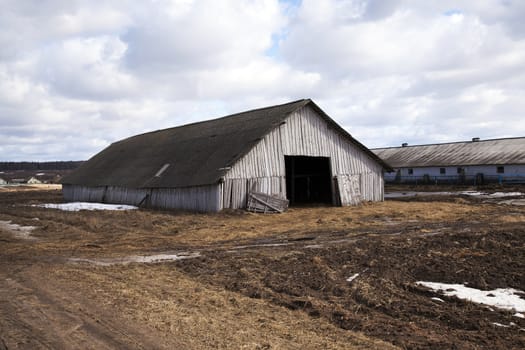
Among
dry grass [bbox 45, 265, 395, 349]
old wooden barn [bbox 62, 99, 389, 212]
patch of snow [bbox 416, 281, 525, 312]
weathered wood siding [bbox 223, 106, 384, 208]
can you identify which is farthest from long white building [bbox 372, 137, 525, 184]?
dry grass [bbox 45, 265, 395, 349]

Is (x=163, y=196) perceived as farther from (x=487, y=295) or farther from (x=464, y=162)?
(x=464, y=162)

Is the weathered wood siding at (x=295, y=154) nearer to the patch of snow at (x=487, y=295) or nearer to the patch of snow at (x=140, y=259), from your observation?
the patch of snow at (x=140, y=259)

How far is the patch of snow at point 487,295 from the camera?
339 inches

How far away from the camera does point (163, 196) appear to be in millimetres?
30781

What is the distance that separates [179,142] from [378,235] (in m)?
24.4

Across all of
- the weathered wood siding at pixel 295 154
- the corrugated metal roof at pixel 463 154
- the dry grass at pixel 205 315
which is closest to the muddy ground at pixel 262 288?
the dry grass at pixel 205 315

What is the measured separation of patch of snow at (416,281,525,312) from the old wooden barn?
17288 mm

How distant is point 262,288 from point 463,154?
5693 centimetres

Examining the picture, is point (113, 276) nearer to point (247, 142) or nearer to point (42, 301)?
point (42, 301)

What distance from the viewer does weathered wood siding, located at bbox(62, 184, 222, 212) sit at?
26739mm

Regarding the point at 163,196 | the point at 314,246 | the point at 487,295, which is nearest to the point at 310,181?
the point at 163,196

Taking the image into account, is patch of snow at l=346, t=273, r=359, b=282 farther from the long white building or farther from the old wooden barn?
the long white building

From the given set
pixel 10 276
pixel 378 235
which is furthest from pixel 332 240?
pixel 10 276

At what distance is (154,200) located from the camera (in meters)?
31.6
